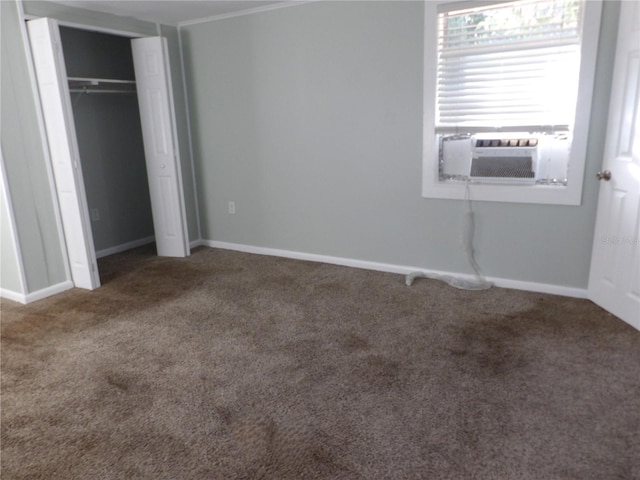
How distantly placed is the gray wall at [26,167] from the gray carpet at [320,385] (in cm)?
34

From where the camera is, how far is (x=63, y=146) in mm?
3537

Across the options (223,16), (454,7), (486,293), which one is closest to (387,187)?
(486,293)

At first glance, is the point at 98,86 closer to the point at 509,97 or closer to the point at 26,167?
the point at 26,167

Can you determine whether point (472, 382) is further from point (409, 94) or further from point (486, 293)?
point (409, 94)

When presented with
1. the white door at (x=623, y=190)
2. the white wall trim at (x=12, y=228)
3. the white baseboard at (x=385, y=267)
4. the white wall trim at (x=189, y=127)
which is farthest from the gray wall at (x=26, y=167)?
the white door at (x=623, y=190)

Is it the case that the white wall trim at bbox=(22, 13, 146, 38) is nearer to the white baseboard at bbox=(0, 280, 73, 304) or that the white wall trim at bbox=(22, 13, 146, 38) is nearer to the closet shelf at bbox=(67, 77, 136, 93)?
the closet shelf at bbox=(67, 77, 136, 93)

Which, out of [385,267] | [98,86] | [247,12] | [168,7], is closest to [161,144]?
[98,86]

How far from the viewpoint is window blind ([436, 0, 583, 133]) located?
119 inches

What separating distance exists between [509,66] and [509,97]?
0.20 meters

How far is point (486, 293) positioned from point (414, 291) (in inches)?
20.5

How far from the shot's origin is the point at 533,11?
3.06m

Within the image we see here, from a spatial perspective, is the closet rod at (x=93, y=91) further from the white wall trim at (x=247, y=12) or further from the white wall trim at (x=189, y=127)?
the white wall trim at (x=247, y=12)

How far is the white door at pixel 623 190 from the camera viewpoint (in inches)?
107

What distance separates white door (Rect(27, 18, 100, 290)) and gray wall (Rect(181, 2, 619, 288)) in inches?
55.0
